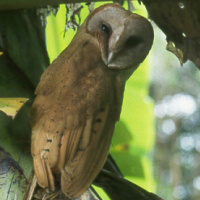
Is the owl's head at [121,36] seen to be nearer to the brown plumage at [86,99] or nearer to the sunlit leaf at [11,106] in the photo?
the brown plumage at [86,99]

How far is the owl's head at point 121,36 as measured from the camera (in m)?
0.54

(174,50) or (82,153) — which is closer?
(82,153)

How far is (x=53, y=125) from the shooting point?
55cm

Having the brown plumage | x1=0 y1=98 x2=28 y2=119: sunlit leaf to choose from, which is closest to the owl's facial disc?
the brown plumage

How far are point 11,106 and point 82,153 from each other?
4.9 inches

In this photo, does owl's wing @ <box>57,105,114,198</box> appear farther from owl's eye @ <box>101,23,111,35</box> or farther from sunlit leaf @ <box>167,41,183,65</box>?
sunlit leaf @ <box>167,41,183,65</box>

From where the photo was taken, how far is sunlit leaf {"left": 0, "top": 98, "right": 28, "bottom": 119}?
1.54 ft

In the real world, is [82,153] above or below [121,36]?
below

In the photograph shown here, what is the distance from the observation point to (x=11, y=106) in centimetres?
48

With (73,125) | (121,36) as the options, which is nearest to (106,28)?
(121,36)

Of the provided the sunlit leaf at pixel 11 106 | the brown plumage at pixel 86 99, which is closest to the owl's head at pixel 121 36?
the brown plumage at pixel 86 99

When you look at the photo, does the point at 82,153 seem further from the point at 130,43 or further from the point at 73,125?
the point at 130,43

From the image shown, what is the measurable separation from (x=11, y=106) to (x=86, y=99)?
119mm

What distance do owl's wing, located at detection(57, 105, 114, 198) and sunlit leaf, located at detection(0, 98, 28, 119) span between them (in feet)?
0.29
